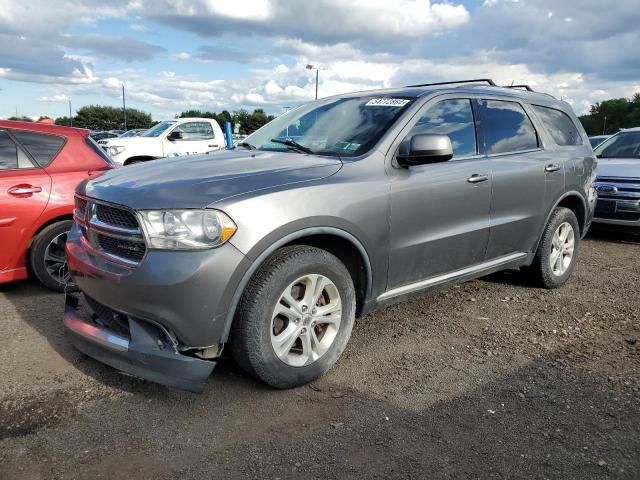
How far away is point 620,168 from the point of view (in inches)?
317

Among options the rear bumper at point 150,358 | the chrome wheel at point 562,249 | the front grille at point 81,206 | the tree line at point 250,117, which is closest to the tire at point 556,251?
the chrome wheel at point 562,249

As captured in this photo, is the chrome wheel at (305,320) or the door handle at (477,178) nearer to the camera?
the chrome wheel at (305,320)

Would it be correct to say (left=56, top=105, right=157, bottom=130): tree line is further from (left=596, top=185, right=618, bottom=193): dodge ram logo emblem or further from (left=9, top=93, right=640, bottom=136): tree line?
(left=596, top=185, right=618, bottom=193): dodge ram logo emblem

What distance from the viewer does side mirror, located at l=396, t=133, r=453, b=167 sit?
3.45 m

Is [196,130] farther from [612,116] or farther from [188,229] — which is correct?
[612,116]

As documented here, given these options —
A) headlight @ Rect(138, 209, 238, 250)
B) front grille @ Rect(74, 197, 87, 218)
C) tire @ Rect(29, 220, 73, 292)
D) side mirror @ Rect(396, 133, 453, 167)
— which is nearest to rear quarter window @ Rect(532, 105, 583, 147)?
side mirror @ Rect(396, 133, 453, 167)

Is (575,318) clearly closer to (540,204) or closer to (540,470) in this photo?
(540,204)

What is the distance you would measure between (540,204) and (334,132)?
2067 mm

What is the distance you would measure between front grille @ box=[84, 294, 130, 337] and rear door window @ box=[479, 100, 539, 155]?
2.95m

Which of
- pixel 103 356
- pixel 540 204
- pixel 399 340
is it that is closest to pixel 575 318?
pixel 540 204

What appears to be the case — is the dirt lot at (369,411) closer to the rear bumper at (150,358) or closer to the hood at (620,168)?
the rear bumper at (150,358)

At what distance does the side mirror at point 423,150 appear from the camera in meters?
3.45

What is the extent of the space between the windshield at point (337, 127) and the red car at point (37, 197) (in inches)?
69.8

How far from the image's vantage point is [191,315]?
2744 millimetres
